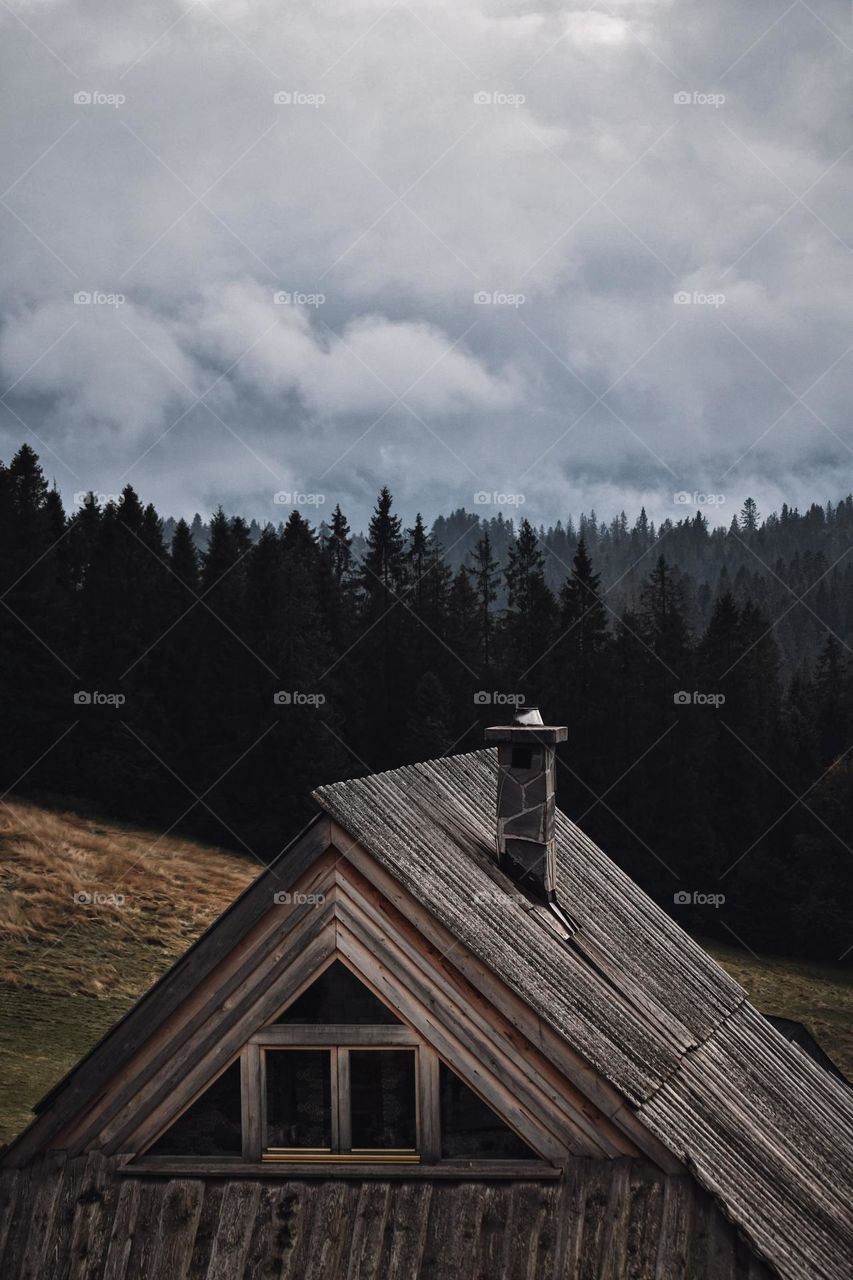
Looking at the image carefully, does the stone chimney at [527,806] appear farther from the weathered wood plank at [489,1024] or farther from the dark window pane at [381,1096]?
the dark window pane at [381,1096]

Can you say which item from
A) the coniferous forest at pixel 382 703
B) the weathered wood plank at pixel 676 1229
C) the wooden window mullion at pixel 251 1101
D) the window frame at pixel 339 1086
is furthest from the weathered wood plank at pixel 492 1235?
the coniferous forest at pixel 382 703

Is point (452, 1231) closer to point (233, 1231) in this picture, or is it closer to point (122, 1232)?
point (233, 1231)

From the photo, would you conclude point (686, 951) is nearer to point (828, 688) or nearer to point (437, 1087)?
point (437, 1087)

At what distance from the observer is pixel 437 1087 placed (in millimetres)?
8781

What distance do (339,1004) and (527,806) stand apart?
3237mm

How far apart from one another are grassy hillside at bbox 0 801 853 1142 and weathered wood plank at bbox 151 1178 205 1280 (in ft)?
43.0

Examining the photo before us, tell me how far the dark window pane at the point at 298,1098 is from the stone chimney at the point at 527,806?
307cm

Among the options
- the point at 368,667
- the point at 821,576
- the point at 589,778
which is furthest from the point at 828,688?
the point at 821,576

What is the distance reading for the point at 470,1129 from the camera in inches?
344

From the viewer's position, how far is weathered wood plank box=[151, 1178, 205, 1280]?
328 inches

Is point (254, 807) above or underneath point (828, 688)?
underneath

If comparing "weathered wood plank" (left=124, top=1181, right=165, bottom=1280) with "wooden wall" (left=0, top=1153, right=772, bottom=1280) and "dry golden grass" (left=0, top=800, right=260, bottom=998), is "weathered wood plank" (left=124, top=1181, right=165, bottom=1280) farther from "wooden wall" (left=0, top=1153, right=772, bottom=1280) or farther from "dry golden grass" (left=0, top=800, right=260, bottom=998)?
"dry golden grass" (left=0, top=800, right=260, bottom=998)

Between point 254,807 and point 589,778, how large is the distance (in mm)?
18677

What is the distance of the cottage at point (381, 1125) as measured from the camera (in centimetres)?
820
